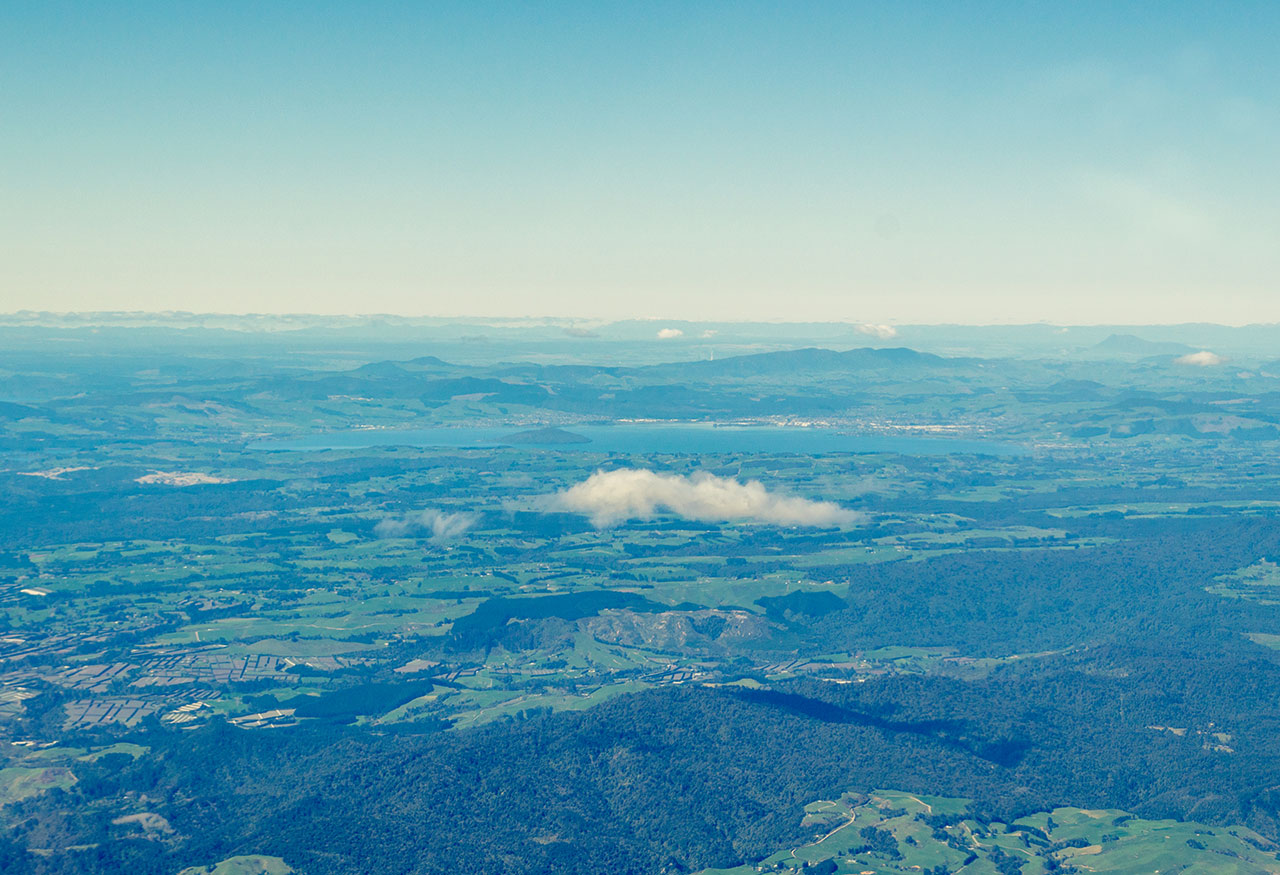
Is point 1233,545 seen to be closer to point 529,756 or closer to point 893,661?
point 893,661

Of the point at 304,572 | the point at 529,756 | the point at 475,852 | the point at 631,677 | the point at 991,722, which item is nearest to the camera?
the point at 475,852

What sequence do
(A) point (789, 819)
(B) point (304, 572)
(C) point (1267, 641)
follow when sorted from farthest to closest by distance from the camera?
1. (B) point (304, 572)
2. (C) point (1267, 641)
3. (A) point (789, 819)

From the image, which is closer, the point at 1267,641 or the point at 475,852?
the point at 475,852

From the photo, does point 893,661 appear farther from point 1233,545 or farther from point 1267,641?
point 1233,545

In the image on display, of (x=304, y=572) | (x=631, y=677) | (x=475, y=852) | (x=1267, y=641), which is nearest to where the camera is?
(x=475, y=852)

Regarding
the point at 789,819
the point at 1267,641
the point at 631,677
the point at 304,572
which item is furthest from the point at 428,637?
the point at 1267,641

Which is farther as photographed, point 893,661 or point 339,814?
point 893,661

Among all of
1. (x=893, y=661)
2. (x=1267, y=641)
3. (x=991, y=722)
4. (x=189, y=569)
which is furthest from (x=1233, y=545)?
(x=189, y=569)

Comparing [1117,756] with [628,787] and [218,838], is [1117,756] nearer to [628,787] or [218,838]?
[628,787]

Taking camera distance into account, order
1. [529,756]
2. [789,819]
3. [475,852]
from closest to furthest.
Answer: [475,852] → [789,819] → [529,756]
